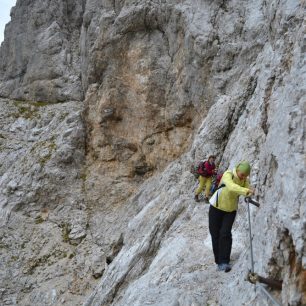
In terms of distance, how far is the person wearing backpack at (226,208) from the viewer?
890 cm

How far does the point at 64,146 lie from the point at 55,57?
1604 centimetres

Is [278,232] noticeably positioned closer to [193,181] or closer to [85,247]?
[193,181]

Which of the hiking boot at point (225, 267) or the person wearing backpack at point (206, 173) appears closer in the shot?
the hiking boot at point (225, 267)

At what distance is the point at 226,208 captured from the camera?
9.17m

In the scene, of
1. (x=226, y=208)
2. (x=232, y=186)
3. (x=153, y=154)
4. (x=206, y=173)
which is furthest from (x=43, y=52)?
(x=232, y=186)

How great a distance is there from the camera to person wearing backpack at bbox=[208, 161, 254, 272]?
8.90 meters

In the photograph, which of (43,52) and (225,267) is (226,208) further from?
(43,52)

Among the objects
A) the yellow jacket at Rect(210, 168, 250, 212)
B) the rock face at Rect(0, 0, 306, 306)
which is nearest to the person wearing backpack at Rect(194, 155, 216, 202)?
the rock face at Rect(0, 0, 306, 306)

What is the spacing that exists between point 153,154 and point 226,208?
65.9 ft

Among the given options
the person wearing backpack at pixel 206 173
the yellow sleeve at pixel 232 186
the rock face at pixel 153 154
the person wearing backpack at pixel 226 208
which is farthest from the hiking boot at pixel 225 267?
the person wearing backpack at pixel 206 173

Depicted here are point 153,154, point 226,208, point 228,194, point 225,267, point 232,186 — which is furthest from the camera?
point 153,154

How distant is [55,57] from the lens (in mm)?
44781

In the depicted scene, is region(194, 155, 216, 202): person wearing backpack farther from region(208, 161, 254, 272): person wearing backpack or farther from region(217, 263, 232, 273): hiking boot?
region(208, 161, 254, 272): person wearing backpack

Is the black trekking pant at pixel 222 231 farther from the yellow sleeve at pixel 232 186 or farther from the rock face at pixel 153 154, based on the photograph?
the yellow sleeve at pixel 232 186
